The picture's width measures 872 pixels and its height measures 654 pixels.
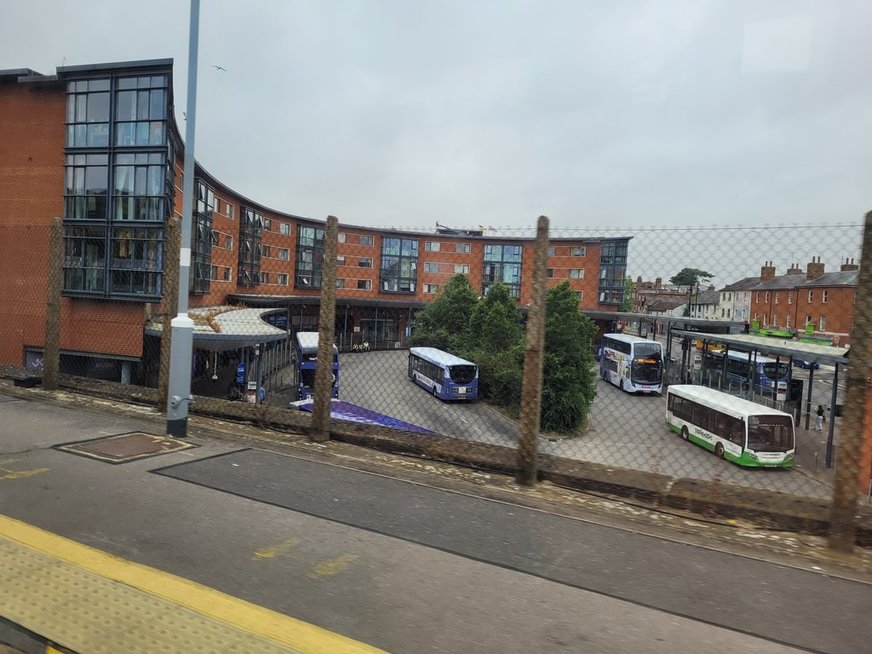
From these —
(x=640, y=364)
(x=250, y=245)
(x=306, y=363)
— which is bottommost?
(x=640, y=364)

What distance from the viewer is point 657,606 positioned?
240 centimetres

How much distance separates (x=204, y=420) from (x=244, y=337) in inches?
356

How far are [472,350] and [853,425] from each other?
3046 centimetres

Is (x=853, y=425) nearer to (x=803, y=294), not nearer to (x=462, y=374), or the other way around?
(x=803, y=294)

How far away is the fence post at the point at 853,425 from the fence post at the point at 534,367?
1841mm

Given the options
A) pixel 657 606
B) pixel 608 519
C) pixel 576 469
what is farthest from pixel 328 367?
pixel 657 606

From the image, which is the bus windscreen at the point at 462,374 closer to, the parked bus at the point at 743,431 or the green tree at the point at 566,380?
the green tree at the point at 566,380

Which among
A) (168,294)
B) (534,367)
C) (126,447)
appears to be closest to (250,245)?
(168,294)

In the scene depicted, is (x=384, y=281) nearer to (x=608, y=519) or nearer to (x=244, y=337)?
(x=244, y=337)

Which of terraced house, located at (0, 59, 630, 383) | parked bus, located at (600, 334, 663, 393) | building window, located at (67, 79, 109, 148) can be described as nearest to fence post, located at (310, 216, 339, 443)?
terraced house, located at (0, 59, 630, 383)

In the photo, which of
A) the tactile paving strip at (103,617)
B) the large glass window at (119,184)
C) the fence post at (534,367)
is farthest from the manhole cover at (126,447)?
the large glass window at (119,184)

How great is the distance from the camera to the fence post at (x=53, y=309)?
6.29m

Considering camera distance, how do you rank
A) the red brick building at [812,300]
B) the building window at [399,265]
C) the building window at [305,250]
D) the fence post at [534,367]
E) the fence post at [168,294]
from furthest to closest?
the building window at [399,265]
the building window at [305,250]
the fence post at [168,294]
the fence post at [534,367]
the red brick building at [812,300]

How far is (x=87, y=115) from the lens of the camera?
20781 millimetres
